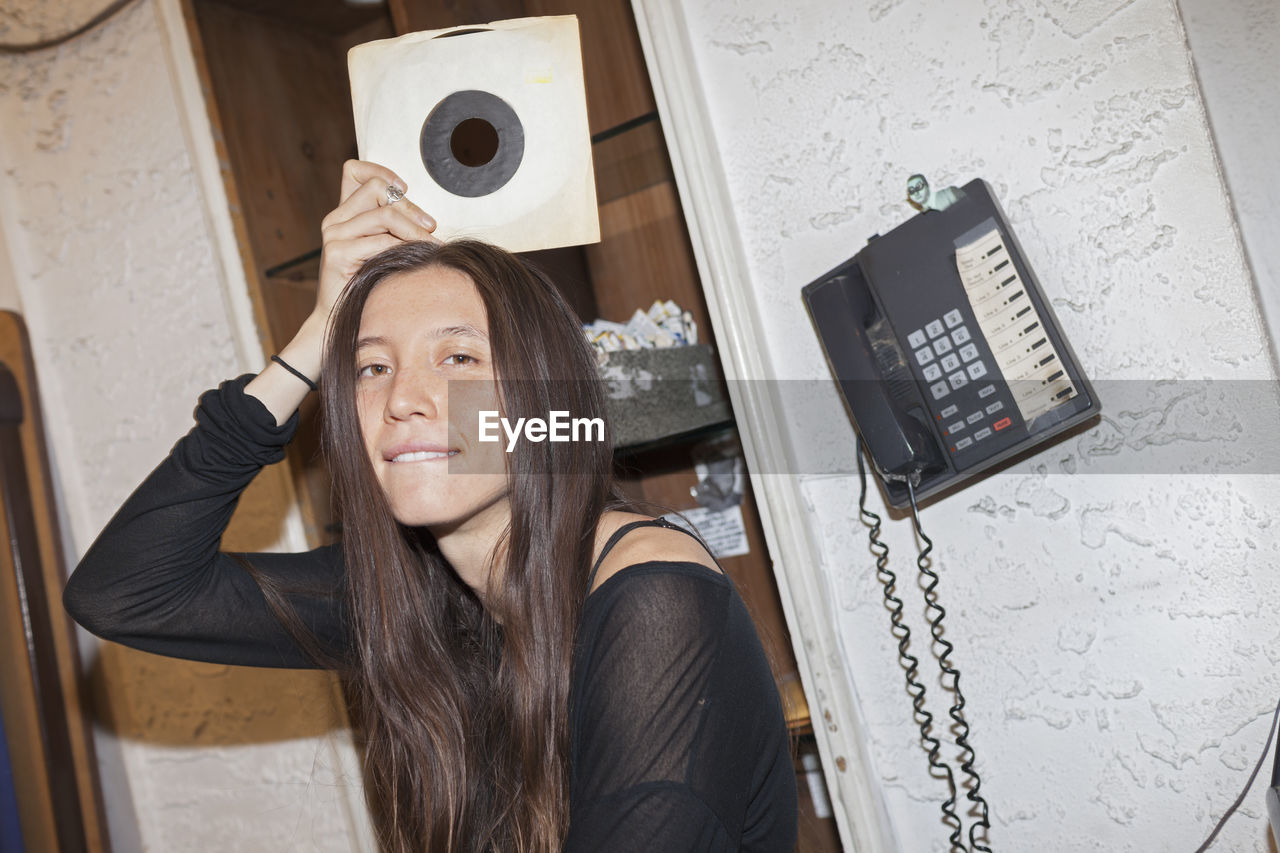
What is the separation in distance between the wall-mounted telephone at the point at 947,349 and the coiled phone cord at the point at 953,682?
0.07m

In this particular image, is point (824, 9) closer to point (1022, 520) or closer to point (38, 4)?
point (1022, 520)

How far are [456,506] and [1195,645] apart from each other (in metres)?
0.90

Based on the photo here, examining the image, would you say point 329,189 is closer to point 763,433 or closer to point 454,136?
point 454,136

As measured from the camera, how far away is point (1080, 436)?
3.85ft

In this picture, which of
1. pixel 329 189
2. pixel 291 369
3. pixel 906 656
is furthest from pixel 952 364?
pixel 329 189

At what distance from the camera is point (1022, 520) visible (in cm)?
121

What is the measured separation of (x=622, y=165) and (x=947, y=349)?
0.60 meters

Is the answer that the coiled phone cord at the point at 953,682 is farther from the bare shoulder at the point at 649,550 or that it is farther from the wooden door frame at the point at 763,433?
the bare shoulder at the point at 649,550

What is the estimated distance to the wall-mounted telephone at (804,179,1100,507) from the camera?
3.64 ft

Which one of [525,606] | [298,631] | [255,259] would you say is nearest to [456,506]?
[525,606]

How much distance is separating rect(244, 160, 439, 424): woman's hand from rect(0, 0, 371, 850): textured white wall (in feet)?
1.89

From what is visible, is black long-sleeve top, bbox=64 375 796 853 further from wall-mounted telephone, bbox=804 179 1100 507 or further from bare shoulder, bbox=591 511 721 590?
wall-mounted telephone, bbox=804 179 1100 507

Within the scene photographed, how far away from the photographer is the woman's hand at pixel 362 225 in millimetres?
1099

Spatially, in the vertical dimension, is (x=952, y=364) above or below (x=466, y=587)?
above
